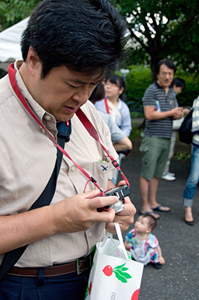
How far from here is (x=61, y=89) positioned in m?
1.13

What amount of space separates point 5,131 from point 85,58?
1.20 ft

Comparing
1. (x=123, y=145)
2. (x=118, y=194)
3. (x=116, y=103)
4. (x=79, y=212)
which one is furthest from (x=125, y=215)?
(x=116, y=103)

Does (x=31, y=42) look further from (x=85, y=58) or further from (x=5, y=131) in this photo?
(x=5, y=131)

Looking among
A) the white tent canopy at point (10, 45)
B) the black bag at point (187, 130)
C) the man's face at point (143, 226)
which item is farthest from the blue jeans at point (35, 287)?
the white tent canopy at point (10, 45)

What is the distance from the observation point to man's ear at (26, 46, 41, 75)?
1107mm

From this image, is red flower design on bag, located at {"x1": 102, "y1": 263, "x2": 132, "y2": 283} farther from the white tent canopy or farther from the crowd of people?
the white tent canopy

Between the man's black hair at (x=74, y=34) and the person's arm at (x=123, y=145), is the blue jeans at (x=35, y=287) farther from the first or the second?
the person's arm at (x=123, y=145)

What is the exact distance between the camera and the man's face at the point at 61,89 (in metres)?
1.11

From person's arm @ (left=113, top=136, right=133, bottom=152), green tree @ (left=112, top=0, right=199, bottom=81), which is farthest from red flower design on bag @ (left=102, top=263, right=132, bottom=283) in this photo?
green tree @ (left=112, top=0, right=199, bottom=81)

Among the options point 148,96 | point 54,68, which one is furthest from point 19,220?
point 148,96

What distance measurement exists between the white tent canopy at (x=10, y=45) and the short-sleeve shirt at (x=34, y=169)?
4.58 m

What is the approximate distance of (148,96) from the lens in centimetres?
466

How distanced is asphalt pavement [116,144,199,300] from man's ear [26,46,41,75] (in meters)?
2.64

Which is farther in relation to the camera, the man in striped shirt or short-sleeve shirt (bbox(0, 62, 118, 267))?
the man in striped shirt
